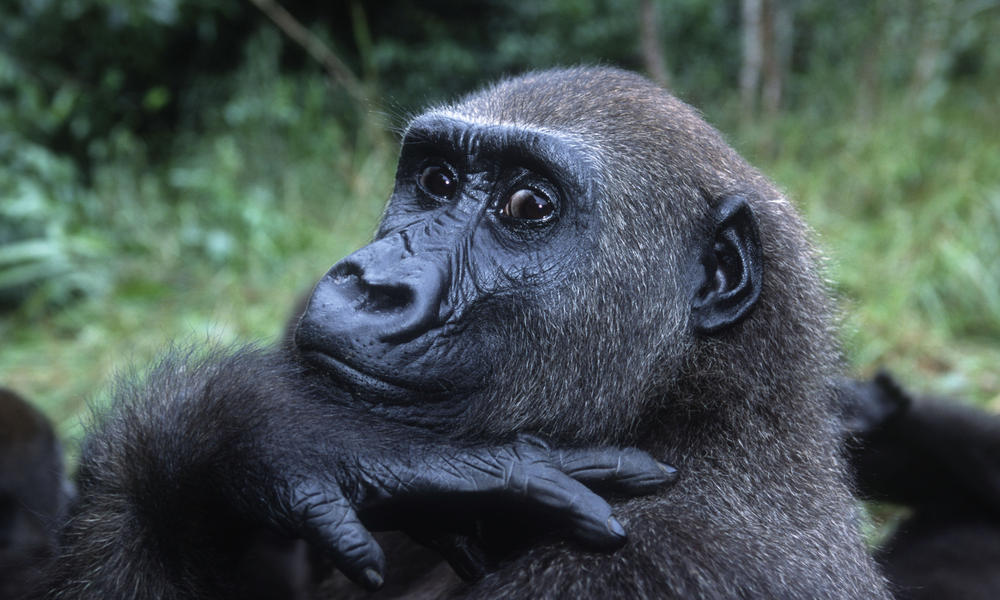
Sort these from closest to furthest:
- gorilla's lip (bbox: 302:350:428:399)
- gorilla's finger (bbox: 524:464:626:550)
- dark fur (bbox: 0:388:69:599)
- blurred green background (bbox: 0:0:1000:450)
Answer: gorilla's finger (bbox: 524:464:626:550)
gorilla's lip (bbox: 302:350:428:399)
dark fur (bbox: 0:388:69:599)
blurred green background (bbox: 0:0:1000:450)

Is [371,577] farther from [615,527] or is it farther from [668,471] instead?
[668,471]

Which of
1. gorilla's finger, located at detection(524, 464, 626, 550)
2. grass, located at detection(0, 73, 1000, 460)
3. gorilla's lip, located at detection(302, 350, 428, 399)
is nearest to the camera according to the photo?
gorilla's finger, located at detection(524, 464, 626, 550)

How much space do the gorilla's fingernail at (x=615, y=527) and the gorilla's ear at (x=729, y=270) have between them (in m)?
0.77

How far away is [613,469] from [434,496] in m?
0.52

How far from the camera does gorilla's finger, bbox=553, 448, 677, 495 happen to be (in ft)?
8.66

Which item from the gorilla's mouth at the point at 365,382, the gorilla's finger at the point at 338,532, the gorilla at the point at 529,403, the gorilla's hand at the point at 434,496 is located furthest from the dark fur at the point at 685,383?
the gorilla's finger at the point at 338,532

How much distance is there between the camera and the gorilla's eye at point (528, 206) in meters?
2.92

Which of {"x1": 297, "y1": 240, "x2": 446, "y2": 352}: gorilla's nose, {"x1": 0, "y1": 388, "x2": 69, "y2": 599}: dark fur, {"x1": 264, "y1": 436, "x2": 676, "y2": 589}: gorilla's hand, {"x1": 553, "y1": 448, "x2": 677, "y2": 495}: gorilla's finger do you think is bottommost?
{"x1": 0, "y1": 388, "x2": 69, "y2": 599}: dark fur

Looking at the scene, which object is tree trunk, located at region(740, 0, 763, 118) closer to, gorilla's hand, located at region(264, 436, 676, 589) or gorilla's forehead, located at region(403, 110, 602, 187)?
gorilla's forehead, located at region(403, 110, 602, 187)

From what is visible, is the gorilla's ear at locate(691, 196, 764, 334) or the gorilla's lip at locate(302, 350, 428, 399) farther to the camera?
the gorilla's ear at locate(691, 196, 764, 334)

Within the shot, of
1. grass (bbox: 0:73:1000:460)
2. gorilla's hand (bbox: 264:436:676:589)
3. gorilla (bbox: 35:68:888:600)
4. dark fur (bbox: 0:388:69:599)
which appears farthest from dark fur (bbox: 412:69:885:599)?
grass (bbox: 0:73:1000:460)

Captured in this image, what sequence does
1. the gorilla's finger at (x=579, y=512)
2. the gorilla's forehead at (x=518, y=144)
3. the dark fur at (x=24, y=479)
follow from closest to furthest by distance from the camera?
the gorilla's finger at (x=579, y=512)
the gorilla's forehead at (x=518, y=144)
the dark fur at (x=24, y=479)

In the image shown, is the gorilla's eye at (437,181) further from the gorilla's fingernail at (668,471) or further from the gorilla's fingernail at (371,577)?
the gorilla's fingernail at (371,577)

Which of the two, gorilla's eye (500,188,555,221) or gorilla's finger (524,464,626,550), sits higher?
gorilla's eye (500,188,555,221)
